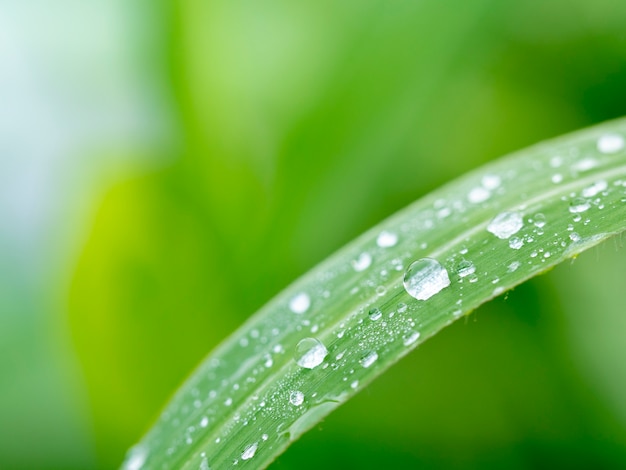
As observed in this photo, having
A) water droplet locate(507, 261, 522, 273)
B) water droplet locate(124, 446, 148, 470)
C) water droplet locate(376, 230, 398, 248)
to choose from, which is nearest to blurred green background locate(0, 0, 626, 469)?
water droplet locate(124, 446, 148, 470)

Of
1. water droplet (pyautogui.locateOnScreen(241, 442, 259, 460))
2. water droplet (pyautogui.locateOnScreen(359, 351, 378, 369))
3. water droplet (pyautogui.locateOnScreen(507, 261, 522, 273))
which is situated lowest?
water droplet (pyautogui.locateOnScreen(241, 442, 259, 460))

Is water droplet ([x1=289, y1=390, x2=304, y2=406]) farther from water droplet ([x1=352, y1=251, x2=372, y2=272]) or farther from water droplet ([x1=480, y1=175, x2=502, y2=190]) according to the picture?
water droplet ([x1=480, y1=175, x2=502, y2=190])

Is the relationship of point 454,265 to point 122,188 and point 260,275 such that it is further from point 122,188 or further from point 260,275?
point 122,188

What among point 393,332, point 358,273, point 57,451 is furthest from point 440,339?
point 57,451

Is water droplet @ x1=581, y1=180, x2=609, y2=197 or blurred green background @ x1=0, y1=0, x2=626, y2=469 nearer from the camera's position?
water droplet @ x1=581, y1=180, x2=609, y2=197

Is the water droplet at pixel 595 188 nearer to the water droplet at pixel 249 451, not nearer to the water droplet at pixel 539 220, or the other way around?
the water droplet at pixel 539 220

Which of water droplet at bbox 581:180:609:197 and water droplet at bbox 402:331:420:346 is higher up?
water droplet at bbox 581:180:609:197
